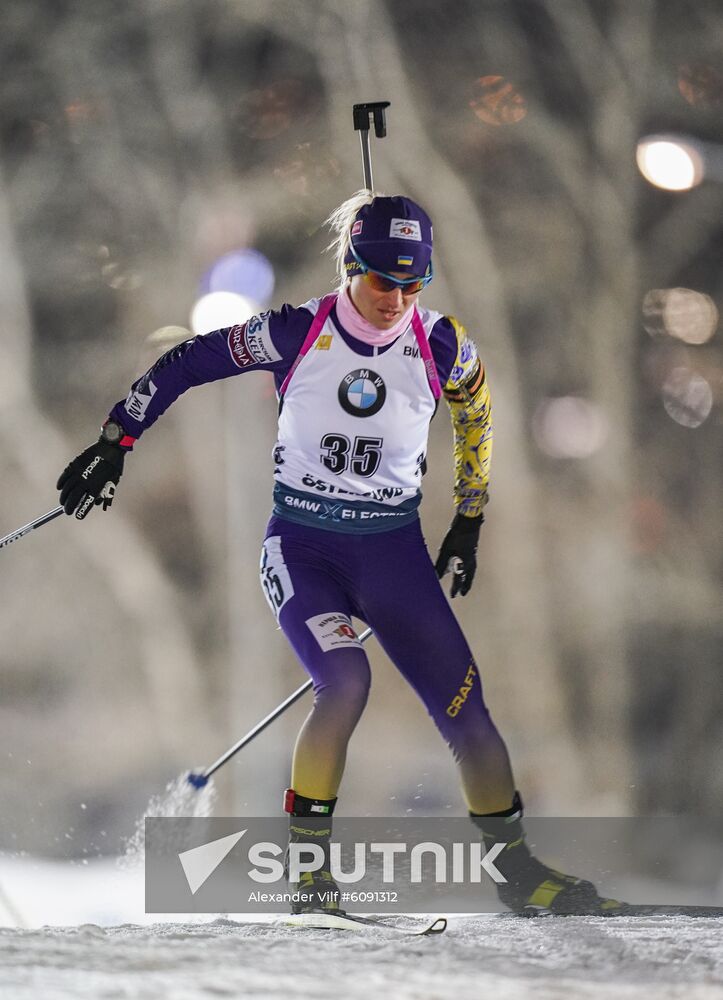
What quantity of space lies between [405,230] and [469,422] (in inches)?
20.7

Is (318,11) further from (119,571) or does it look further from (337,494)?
(337,494)

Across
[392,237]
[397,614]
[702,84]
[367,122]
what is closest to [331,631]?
[397,614]

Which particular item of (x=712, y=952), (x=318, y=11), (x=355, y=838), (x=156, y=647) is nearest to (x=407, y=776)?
(x=156, y=647)

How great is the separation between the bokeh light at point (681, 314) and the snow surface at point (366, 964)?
16.2 feet

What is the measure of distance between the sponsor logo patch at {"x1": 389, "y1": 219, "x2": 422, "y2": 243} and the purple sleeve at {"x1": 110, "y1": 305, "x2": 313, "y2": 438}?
0.27 meters

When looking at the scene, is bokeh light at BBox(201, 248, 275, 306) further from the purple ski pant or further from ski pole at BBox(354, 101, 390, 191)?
the purple ski pant

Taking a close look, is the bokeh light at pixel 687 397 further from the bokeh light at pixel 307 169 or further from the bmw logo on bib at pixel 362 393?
the bmw logo on bib at pixel 362 393

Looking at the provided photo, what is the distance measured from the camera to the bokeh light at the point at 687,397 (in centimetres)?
674

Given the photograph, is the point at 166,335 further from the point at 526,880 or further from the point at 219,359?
the point at 526,880

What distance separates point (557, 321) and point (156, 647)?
3.62 m

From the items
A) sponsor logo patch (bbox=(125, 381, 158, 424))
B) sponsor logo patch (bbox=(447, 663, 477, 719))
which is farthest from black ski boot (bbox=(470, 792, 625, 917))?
sponsor logo patch (bbox=(125, 381, 158, 424))

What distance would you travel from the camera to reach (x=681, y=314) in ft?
22.3

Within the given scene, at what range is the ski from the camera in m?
2.18

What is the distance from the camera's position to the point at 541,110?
6.88m
